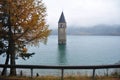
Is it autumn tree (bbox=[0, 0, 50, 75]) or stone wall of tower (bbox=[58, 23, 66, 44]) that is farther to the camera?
stone wall of tower (bbox=[58, 23, 66, 44])

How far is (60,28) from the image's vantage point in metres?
190

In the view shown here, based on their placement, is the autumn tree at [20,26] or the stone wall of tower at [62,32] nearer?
the autumn tree at [20,26]

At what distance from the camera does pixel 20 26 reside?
784 inches

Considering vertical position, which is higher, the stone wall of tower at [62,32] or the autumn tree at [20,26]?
the autumn tree at [20,26]

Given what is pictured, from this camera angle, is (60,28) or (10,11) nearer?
(10,11)

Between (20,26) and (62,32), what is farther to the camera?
(62,32)

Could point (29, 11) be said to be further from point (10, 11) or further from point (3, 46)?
point (3, 46)

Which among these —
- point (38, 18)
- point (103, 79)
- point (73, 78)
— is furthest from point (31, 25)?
point (103, 79)

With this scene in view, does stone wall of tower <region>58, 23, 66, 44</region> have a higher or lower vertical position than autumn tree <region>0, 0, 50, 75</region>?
lower

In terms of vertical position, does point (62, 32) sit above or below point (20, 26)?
below

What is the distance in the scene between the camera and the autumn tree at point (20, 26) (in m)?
19.4

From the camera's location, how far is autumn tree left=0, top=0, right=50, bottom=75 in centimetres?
1941

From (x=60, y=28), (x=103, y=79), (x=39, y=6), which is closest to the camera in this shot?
(x=103, y=79)

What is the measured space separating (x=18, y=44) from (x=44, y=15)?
299cm
